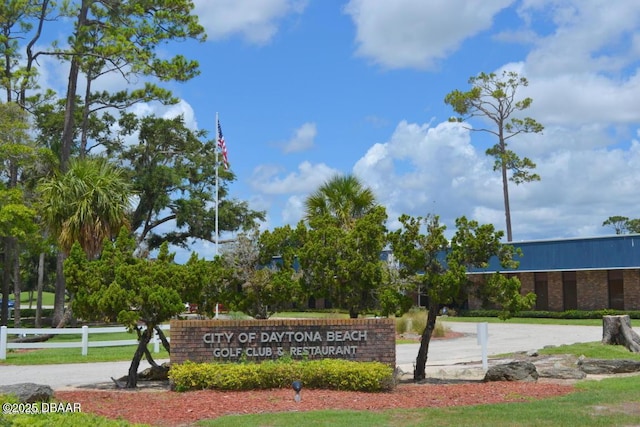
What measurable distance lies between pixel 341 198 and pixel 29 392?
52.3 ft

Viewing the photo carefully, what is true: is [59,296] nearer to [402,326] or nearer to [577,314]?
[402,326]

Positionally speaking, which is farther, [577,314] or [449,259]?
[577,314]

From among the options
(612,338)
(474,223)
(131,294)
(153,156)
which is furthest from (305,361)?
(153,156)

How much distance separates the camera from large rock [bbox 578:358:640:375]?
1762 cm

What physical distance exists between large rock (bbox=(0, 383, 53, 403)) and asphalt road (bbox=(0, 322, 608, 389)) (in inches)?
161

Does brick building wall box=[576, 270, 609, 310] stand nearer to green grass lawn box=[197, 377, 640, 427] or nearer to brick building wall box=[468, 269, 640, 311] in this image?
brick building wall box=[468, 269, 640, 311]

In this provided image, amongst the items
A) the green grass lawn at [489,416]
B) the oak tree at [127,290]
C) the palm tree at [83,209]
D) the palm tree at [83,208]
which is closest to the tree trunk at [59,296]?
the palm tree at [83,208]

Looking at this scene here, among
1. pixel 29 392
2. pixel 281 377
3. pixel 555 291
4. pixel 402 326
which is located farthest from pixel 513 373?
pixel 555 291

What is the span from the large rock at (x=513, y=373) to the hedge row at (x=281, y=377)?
8.77 ft

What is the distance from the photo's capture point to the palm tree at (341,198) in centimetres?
2639

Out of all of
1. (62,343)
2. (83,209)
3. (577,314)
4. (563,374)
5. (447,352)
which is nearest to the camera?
(563,374)

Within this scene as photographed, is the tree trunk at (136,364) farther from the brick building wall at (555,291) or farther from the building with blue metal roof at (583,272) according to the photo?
the brick building wall at (555,291)

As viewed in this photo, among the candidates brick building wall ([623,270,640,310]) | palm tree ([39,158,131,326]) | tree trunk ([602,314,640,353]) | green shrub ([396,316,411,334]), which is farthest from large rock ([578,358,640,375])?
brick building wall ([623,270,640,310])

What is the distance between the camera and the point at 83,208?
2942 cm
